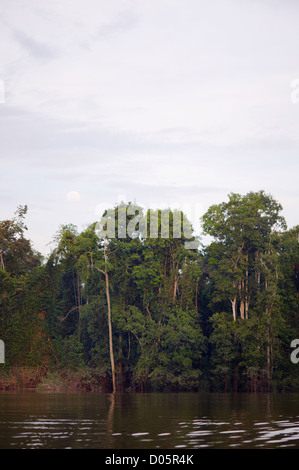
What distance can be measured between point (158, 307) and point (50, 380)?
10364 mm

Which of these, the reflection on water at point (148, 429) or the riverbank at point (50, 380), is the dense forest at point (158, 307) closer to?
the riverbank at point (50, 380)

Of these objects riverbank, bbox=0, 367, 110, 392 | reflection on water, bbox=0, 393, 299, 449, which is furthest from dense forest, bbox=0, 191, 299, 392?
reflection on water, bbox=0, 393, 299, 449

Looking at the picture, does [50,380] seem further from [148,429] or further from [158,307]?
[148,429]

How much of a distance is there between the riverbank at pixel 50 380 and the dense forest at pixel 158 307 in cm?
10

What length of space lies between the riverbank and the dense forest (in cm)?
10

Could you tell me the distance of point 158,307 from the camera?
50.7 metres

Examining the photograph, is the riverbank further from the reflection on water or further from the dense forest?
the reflection on water

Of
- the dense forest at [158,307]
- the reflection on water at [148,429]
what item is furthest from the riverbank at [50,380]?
the reflection on water at [148,429]

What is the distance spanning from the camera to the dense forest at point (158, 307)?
154 feet

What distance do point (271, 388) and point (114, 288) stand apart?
14889mm

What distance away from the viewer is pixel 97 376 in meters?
48.8
